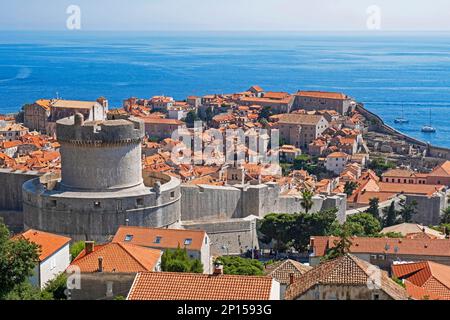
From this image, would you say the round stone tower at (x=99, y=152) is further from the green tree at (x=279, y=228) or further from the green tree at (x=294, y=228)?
the green tree at (x=294, y=228)

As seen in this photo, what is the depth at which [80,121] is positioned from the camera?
63.3ft

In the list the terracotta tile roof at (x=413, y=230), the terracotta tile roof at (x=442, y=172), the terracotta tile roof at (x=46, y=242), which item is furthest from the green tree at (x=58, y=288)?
the terracotta tile roof at (x=442, y=172)

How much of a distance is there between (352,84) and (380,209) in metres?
72.6

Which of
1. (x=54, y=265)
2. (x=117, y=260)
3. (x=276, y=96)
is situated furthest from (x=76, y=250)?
(x=276, y=96)

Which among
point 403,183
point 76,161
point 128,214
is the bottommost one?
point 403,183

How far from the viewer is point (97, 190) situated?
19672mm

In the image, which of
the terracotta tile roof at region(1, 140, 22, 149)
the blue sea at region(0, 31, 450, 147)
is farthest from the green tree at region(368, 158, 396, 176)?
the terracotta tile roof at region(1, 140, 22, 149)

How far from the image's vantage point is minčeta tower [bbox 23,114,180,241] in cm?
1925

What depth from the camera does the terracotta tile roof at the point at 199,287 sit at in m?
8.03

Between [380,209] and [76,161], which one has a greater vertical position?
[76,161]

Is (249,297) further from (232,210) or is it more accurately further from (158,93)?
(158,93)

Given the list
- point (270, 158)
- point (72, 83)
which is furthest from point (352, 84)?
point (270, 158)

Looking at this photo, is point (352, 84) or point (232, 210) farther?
point (352, 84)
